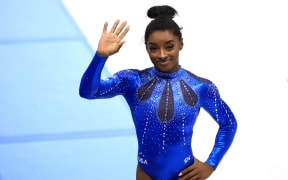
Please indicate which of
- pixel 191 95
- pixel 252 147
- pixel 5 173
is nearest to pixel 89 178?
pixel 5 173

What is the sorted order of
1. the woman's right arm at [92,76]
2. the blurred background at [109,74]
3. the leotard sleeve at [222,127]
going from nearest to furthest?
the woman's right arm at [92,76] → the leotard sleeve at [222,127] → the blurred background at [109,74]

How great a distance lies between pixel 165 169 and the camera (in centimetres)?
266

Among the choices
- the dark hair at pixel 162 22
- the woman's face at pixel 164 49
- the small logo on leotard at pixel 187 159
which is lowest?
the small logo on leotard at pixel 187 159

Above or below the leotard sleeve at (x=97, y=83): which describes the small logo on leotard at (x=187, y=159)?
below

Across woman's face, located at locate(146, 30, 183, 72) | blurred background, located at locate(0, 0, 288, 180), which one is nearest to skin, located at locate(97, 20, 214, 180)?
woman's face, located at locate(146, 30, 183, 72)

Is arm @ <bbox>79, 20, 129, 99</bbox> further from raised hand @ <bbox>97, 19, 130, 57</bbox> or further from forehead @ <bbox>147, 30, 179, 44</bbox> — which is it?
forehead @ <bbox>147, 30, 179, 44</bbox>

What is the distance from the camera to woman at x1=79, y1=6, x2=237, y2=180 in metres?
2.61

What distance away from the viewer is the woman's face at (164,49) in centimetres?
259

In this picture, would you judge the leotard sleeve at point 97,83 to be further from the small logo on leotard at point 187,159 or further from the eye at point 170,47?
the small logo on leotard at point 187,159

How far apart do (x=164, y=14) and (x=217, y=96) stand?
45 cm

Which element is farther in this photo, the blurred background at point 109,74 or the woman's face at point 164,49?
A: the blurred background at point 109,74

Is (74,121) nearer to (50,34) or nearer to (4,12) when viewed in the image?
(50,34)

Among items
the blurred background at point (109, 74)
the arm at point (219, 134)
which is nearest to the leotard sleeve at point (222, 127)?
the arm at point (219, 134)

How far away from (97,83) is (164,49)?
1.09 feet
